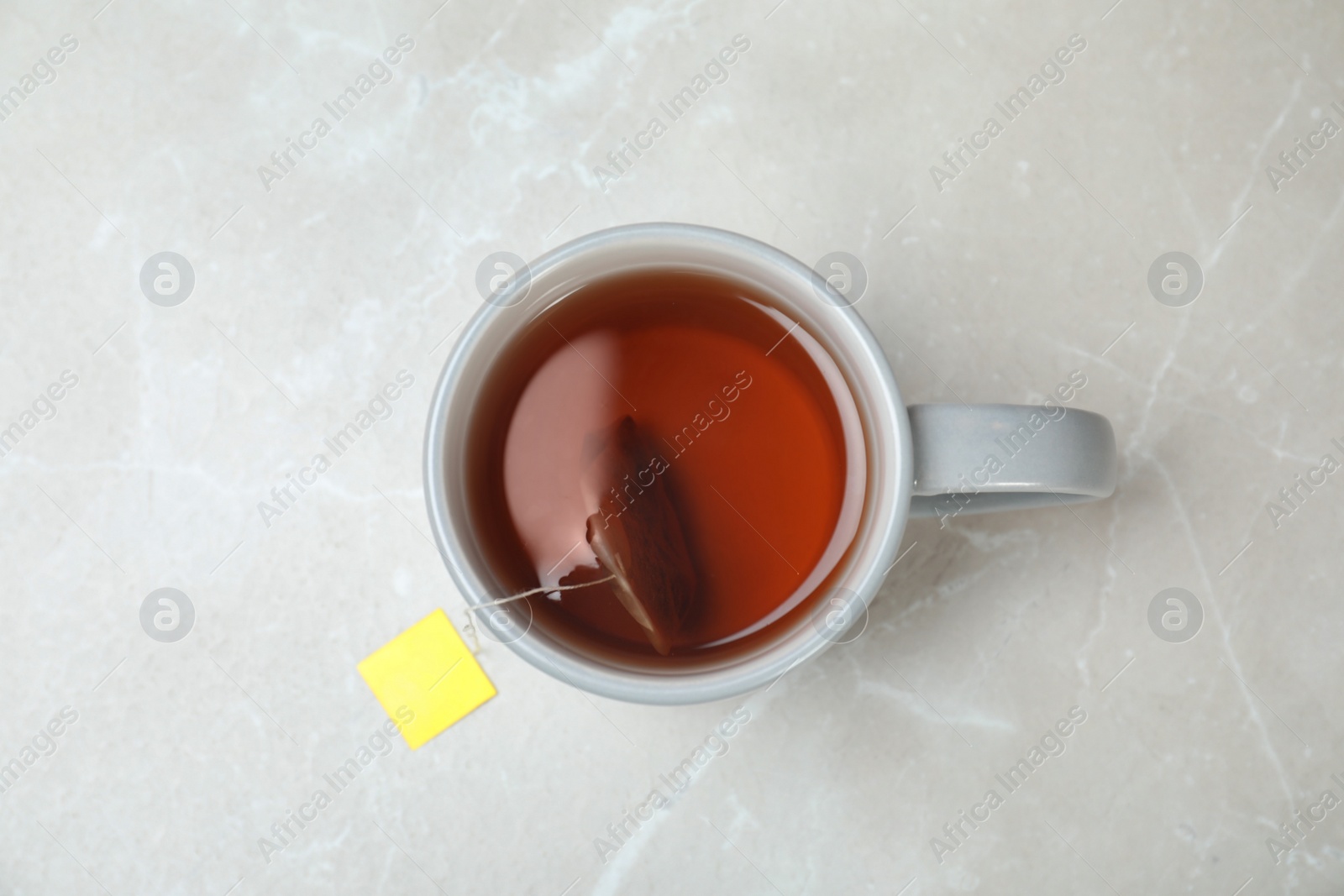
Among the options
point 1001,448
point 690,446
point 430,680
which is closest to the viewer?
point 1001,448

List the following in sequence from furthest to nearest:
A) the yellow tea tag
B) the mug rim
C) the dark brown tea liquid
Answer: the yellow tea tag
the dark brown tea liquid
the mug rim

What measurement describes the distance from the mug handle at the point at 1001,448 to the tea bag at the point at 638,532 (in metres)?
0.18

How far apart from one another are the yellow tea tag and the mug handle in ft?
1.47

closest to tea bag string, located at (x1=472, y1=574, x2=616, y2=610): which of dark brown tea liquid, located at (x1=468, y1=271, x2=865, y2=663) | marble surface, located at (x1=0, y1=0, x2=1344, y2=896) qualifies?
dark brown tea liquid, located at (x1=468, y1=271, x2=865, y2=663)

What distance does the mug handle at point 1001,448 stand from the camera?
Result: 0.51 m

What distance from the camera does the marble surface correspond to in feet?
2.58

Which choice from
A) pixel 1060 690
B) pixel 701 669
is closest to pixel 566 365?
pixel 701 669

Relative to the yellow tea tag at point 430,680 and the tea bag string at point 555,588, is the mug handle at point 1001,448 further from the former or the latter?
the yellow tea tag at point 430,680

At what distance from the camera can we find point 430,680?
2.56ft

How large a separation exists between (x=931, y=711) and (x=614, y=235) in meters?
0.52

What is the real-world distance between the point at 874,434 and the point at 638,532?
6.7 inches

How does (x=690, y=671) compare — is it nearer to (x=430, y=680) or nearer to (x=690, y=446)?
(x=690, y=446)

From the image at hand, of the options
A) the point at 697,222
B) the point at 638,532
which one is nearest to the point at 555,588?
the point at 638,532

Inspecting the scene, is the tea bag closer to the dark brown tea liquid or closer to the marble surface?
the dark brown tea liquid
